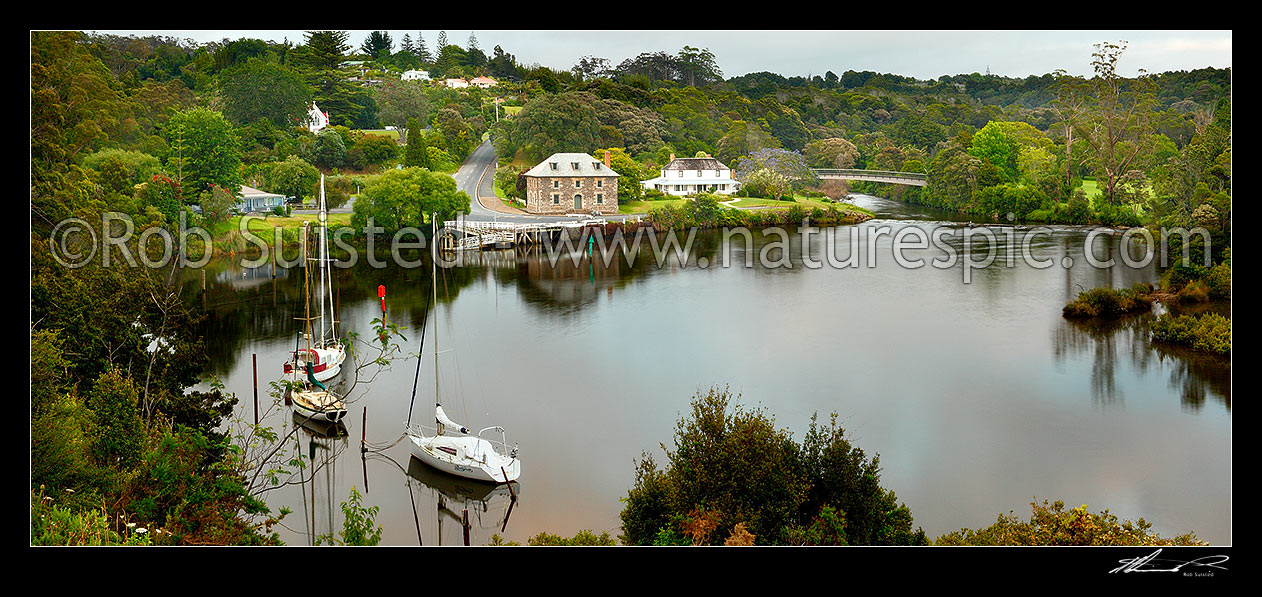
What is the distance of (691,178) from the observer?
31.6m

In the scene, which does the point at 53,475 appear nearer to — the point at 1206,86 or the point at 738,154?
the point at 1206,86

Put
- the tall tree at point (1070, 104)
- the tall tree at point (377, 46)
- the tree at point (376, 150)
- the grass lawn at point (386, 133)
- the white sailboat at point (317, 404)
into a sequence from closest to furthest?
the white sailboat at point (317, 404)
the tree at point (376, 150)
the tall tree at point (1070, 104)
the grass lawn at point (386, 133)
the tall tree at point (377, 46)

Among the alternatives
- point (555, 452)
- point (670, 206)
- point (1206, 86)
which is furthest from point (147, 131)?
point (1206, 86)

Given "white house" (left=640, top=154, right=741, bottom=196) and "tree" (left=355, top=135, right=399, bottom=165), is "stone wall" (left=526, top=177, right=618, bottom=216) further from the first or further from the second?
"tree" (left=355, top=135, right=399, bottom=165)

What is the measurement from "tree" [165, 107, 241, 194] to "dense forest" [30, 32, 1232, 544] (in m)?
0.06

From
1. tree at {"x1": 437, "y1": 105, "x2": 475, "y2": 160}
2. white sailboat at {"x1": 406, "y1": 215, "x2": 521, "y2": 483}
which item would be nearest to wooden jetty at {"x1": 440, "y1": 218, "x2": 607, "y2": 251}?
tree at {"x1": 437, "y1": 105, "x2": 475, "y2": 160}

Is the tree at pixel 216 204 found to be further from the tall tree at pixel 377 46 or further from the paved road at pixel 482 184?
A: the tall tree at pixel 377 46

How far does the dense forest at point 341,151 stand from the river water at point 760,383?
1.40 meters

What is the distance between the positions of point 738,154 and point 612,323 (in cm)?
2291

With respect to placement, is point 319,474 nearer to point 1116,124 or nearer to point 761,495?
point 761,495

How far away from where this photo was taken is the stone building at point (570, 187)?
28047 millimetres

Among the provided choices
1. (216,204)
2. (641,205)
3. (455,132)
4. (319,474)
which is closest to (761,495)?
(319,474)

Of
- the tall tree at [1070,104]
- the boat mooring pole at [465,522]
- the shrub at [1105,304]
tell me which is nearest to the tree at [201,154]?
the boat mooring pole at [465,522]
